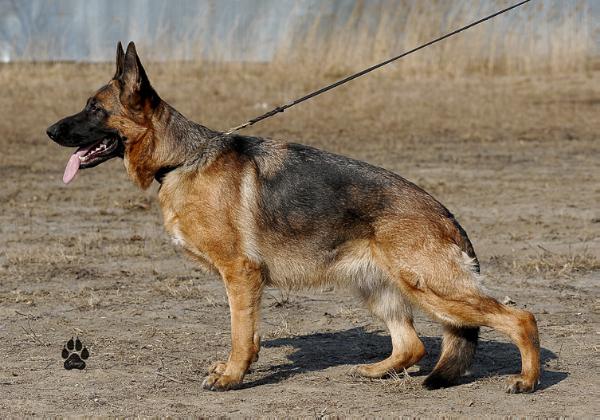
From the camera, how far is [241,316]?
18.7ft

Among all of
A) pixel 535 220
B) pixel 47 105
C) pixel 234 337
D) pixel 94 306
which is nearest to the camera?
pixel 234 337

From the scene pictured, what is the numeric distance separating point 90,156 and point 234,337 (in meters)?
1.27

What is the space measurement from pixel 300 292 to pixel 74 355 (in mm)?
2163

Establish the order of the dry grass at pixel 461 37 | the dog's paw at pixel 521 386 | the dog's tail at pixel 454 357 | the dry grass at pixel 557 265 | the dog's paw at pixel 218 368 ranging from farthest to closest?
the dry grass at pixel 461 37 → the dry grass at pixel 557 265 → the dog's paw at pixel 218 368 → the dog's tail at pixel 454 357 → the dog's paw at pixel 521 386

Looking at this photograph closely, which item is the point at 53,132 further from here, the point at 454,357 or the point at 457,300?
the point at 454,357

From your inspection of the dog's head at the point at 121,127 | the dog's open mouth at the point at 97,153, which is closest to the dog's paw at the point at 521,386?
the dog's head at the point at 121,127

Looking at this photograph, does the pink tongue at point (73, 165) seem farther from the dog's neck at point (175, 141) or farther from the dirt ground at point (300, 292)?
the dirt ground at point (300, 292)

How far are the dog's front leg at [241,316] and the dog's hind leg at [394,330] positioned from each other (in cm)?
64

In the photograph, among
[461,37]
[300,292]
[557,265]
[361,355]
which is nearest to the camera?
[361,355]

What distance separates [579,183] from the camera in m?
11.9

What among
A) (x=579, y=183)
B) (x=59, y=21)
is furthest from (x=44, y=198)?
(x=59, y=21)

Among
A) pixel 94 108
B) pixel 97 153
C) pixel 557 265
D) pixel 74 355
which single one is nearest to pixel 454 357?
pixel 74 355

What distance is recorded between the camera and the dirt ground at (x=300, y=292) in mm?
5500

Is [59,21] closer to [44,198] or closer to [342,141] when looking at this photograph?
[342,141]
